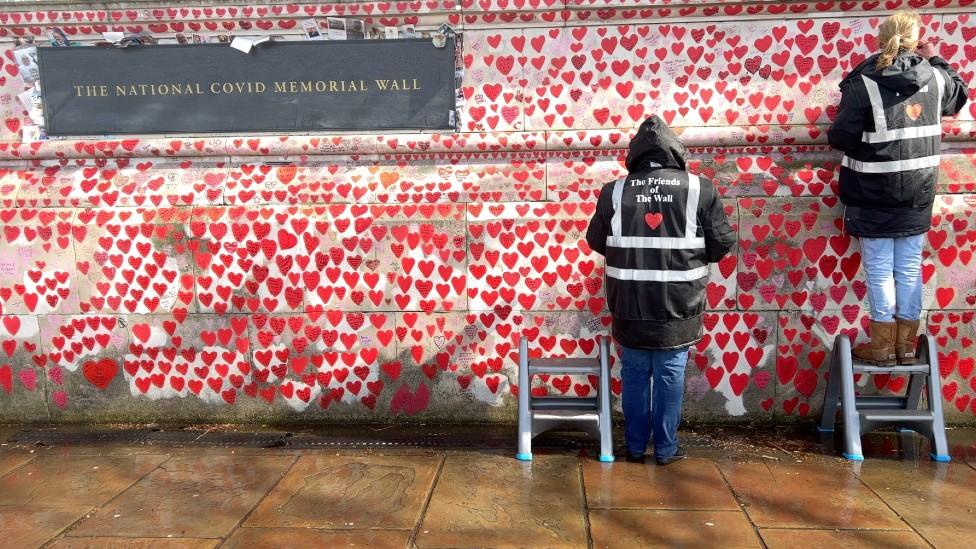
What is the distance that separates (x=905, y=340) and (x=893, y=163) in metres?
1.15

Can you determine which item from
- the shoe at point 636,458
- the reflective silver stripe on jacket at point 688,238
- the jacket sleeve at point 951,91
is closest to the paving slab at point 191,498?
the shoe at point 636,458

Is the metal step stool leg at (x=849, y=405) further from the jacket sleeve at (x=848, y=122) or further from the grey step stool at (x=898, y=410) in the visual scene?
the jacket sleeve at (x=848, y=122)

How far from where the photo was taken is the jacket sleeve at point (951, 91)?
13.5ft

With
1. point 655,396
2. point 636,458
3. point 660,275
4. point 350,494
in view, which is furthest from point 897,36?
point 350,494

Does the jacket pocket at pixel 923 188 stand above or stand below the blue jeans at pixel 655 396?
above

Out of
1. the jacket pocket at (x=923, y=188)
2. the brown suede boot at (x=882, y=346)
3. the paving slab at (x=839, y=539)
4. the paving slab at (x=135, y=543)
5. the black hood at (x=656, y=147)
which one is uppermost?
the black hood at (x=656, y=147)

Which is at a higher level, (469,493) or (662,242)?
(662,242)

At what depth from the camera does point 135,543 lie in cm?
321

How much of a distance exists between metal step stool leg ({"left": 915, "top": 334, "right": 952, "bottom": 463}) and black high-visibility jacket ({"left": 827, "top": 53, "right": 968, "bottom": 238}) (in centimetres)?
75

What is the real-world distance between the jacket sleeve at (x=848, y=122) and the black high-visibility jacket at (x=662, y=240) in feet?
3.43

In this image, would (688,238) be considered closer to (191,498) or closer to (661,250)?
(661,250)

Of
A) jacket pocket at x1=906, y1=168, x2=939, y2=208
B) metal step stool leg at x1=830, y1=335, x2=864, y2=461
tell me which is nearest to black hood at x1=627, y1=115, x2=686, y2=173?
jacket pocket at x1=906, y1=168, x2=939, y2=208

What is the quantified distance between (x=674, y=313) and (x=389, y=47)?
2.82 meters

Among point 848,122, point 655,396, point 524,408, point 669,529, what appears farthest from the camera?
point 524,408
